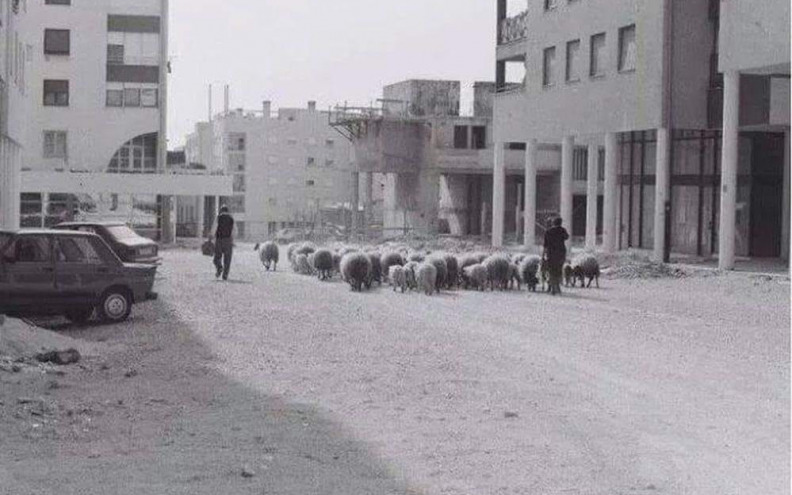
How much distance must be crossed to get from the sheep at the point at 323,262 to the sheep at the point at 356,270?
3.33 meters

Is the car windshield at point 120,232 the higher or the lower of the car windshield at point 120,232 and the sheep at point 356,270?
the higher

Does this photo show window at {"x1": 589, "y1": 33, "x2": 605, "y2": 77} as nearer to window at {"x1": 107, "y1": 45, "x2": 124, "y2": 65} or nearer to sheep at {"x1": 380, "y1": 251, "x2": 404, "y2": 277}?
sheep at {"x1": 380, "y1": 251, "x2": 404, "y2": 277}

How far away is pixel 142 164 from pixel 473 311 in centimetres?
4800

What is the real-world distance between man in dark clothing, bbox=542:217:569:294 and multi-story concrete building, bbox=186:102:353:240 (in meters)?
82.4

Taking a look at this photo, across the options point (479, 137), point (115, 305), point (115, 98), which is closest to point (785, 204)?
point (115, 305)

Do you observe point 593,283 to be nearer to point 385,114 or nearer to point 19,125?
point 19,125

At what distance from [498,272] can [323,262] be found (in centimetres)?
503

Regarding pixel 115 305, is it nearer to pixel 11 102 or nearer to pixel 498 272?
pixel 498 272

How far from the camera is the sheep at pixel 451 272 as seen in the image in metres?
31.3

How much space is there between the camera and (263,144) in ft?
381

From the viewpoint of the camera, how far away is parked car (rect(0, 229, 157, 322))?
67.2 ft

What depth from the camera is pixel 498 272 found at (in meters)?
31.5

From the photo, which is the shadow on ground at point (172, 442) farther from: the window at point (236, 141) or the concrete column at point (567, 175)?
the window at point (236, 141)

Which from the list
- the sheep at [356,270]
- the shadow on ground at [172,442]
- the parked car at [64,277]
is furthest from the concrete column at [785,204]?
the shadow on ground at [172,442]
